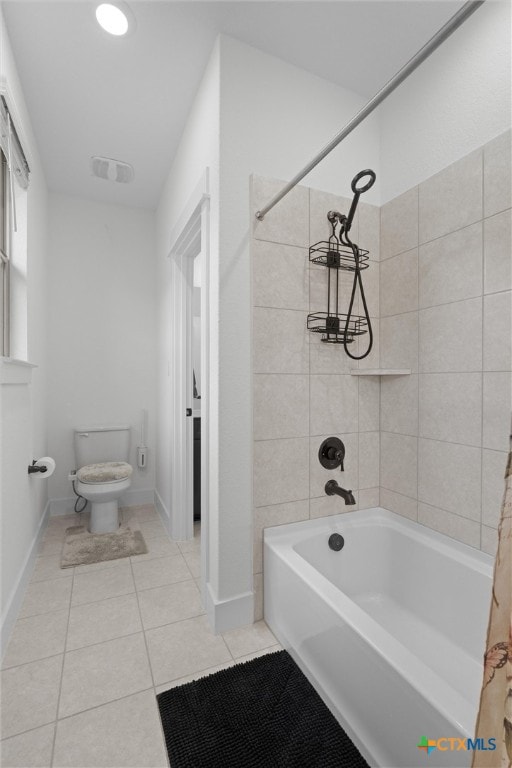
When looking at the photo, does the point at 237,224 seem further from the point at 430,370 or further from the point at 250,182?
the point at 430,370

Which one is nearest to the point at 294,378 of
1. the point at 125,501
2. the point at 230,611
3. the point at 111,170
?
the point at 230,611

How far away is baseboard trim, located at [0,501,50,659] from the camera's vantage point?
5.03 ft

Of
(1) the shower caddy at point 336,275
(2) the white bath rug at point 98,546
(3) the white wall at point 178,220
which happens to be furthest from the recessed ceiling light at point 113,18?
(2) the white bath rug at point 98,546

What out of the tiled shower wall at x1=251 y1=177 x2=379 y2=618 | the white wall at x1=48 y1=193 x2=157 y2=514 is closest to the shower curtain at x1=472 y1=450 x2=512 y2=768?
the tiled shower wall at x1=251 y1=177 x2=379 y2=618

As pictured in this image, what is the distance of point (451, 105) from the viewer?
5.24 ft

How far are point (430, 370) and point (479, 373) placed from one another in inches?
9.6

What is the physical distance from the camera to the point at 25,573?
1.96 m

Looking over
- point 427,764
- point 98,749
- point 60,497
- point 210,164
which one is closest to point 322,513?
point 427,764

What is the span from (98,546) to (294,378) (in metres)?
1.82

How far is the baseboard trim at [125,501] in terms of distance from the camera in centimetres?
305

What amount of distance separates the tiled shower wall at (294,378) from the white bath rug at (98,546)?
113 cm

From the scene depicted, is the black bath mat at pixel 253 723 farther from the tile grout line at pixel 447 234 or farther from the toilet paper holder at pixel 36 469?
the tile grout line at pixel 447 234

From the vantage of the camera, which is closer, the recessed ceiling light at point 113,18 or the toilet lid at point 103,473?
the recessed ceiling light at point 113,18

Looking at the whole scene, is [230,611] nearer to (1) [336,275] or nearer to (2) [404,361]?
(2) [404,361]
